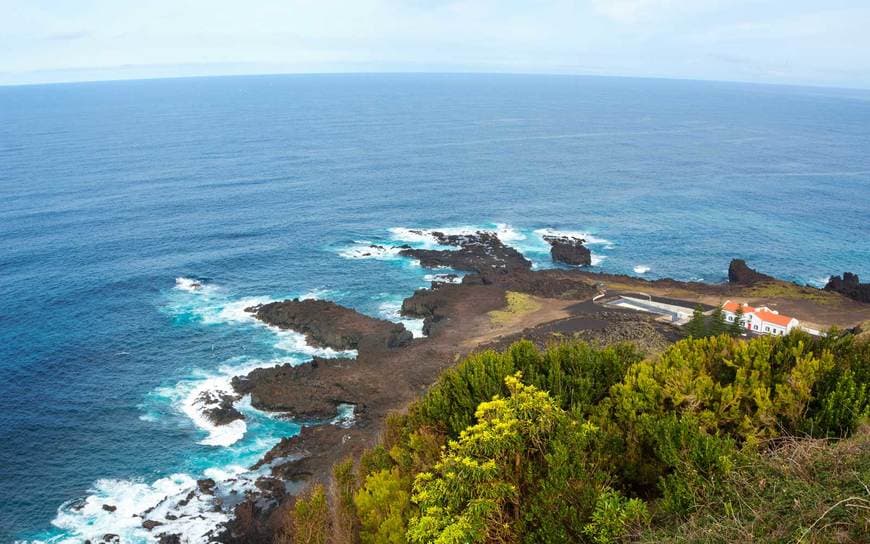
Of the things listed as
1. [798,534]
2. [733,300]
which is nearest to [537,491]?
[798,534]

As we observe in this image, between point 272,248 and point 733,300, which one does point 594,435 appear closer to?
point 733,300

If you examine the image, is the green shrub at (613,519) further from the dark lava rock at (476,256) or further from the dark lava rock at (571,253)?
the dark lava rock at (571,253)

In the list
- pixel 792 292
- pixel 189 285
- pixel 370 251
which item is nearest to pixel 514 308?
pixel 370 251

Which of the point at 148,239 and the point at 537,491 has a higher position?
the point at 537,491

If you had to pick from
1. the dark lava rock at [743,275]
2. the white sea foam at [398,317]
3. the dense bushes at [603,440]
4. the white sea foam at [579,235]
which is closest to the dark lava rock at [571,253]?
the white sea foam at [579,235]

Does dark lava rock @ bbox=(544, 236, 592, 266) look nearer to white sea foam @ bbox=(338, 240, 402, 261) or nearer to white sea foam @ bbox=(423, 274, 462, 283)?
white sea foam @ bbox=(423, 274, 462, 283)

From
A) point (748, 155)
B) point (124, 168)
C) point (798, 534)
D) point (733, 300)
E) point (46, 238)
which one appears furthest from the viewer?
point (748, 155)

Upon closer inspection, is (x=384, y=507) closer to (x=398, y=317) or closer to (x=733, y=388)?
(x=733, y=388)
